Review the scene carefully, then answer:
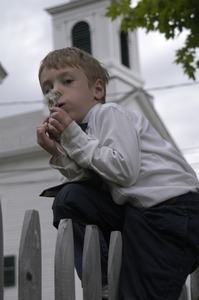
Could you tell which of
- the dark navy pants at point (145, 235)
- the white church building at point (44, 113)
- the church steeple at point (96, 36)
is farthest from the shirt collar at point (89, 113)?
the church steeple at point (96, 36)

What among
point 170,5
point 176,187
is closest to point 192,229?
point 176,187

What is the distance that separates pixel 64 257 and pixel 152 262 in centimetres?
29

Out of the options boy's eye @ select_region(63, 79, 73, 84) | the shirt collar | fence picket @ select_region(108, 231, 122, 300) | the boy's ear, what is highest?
boy's eye @ select_region(63, 79, 73, 84)

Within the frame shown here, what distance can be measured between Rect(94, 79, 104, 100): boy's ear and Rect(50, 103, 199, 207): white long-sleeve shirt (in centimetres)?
7

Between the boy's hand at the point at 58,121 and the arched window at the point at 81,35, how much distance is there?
62.4 ft

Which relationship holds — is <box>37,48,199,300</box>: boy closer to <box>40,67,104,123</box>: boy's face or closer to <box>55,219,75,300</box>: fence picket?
<box>40,67,104,123</box>: boy's face

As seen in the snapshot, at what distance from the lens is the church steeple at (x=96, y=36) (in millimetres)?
20469

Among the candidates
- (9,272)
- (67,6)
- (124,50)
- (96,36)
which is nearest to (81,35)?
(96,36)

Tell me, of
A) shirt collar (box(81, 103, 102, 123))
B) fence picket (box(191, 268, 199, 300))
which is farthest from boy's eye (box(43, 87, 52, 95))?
fence picket (box(191, 268, 199, 300))

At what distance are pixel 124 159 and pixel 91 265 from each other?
324 mm

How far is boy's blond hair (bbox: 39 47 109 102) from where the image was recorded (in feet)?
7.10

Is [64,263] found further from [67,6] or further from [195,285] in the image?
[67,6]

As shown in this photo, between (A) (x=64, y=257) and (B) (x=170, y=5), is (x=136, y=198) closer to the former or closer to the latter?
(A) (x=64, y=257)

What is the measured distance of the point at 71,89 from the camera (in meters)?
2.14
